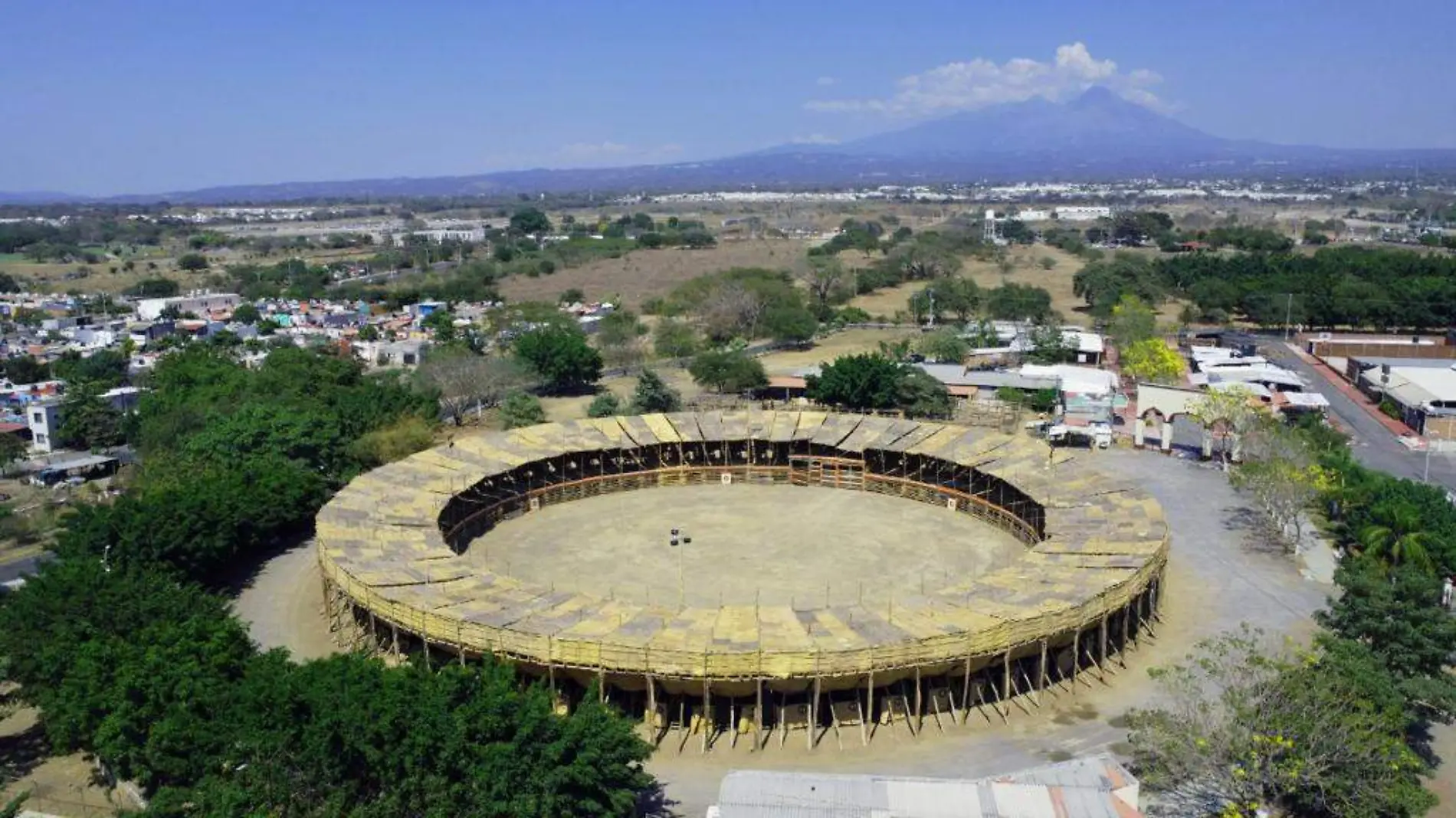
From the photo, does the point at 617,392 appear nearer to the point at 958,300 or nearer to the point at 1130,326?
the point at 1130,326

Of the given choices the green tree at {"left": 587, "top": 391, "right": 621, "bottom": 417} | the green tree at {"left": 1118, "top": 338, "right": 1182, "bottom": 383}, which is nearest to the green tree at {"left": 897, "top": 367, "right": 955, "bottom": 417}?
the green tree at {"left": 1118, "top": 338, "right": 1182, "bottom": 383}

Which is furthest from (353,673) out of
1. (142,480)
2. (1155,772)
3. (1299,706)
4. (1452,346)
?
(1452,346)

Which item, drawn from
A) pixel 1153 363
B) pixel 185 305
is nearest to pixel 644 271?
pixel 185 305

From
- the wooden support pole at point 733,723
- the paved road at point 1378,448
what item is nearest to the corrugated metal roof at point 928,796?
the wooden support pole at point 733,723

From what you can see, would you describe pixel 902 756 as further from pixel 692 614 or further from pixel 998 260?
pixel 998 260

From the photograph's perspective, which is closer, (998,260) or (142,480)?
(142,480)

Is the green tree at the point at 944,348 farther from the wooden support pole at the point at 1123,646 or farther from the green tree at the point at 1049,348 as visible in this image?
the wooden support pole at the point at 1123,646
